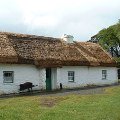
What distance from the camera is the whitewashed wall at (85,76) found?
3622 centimetres

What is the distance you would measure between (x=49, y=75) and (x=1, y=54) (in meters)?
6.49

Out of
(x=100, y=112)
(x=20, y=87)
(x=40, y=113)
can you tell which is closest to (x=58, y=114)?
(x=40, y=113)

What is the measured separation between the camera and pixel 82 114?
17.4 metres

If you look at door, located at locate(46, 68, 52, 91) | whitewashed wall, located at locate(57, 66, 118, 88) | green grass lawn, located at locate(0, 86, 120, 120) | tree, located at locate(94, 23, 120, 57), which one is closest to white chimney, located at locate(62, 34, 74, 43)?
whitewashed wall, located at locate(57, 66, 118, 88)

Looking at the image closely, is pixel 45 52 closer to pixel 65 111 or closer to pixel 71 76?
pixel 71 76

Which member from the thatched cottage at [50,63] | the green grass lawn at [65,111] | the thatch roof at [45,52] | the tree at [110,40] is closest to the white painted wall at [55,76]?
the thatched cottage at [50,63]

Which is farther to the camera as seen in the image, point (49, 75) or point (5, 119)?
point (49, 75)

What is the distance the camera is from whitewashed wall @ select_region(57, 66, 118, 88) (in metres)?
36.2

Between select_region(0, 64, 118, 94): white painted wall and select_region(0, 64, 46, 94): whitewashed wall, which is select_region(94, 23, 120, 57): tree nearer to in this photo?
select_region(0, 64, 118, 94): white painted wall

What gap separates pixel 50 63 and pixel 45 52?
71.7 inches

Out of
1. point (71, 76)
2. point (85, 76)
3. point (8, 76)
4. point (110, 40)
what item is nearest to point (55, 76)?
point (71, 76)

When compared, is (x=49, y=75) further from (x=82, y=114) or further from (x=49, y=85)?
(x=82, y=114)

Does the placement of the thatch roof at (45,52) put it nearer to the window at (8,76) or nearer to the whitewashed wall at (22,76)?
the whitewashed wall at (22,76)

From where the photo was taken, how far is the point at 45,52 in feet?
117
